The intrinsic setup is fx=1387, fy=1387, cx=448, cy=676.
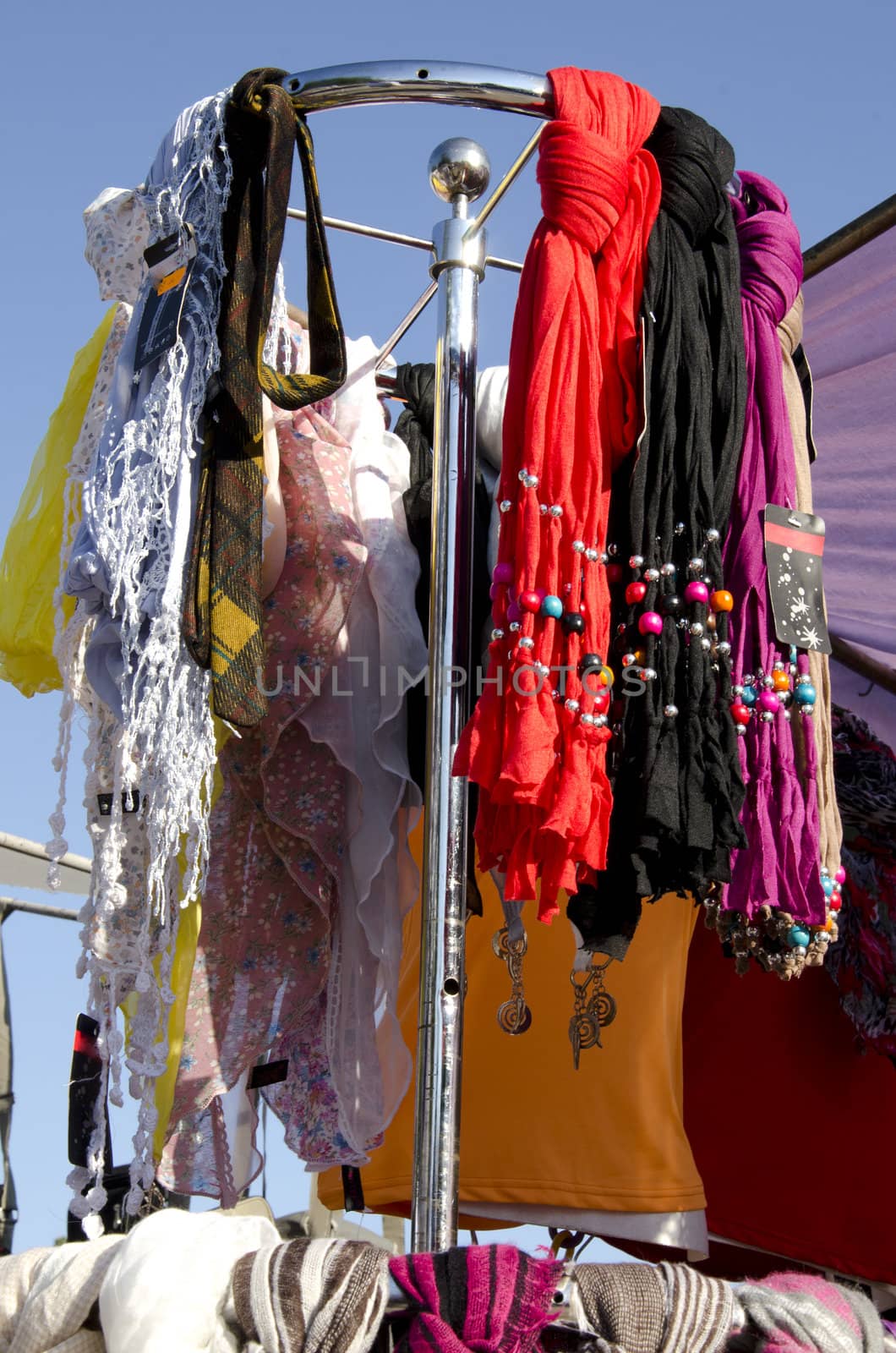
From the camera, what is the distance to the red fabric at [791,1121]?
181 cm

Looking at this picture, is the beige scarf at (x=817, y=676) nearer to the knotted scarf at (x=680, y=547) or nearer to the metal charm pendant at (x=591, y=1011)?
the knotted scarf at (x=680, y=547)

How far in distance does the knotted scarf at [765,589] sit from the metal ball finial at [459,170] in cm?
27

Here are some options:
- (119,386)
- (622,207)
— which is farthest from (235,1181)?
(622,207)

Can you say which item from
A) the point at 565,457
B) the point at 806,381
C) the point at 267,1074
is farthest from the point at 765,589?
the point at 267,1074

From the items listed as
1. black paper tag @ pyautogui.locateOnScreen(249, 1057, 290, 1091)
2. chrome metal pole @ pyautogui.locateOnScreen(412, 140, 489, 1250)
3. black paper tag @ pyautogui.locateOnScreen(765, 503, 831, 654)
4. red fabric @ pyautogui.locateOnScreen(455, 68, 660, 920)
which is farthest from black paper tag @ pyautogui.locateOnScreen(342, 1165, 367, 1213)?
black paper tag @ pyautogui.locateOnScreen(765, 503, 831, 654)

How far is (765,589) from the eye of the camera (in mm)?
1258

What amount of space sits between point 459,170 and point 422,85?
103 millimetres

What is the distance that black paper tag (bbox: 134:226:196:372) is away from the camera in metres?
1.31

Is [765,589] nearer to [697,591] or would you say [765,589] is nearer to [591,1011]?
[697,591]

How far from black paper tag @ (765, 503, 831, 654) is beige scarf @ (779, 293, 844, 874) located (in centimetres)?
3

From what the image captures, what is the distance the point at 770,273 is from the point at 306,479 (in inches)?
20.7

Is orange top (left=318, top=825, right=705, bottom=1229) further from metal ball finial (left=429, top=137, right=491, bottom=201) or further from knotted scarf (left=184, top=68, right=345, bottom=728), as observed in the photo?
metal ball finial (left=429, top=137, right=491, bottom=201)

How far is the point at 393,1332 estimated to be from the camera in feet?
2.88

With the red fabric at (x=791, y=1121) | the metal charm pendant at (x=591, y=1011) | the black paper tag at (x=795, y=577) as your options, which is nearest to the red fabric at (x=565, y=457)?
the black paper tag at (x=795, y=577)
